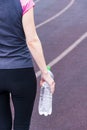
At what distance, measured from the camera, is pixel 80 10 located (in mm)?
16031

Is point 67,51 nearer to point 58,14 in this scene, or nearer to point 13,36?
point 58,14

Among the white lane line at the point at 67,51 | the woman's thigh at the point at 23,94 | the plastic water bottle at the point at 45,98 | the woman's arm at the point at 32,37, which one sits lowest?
the white lane line at the point at 67,51

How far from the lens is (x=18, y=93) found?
3.47 meters

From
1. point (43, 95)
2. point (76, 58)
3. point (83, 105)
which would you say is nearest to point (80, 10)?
point (76, 58)

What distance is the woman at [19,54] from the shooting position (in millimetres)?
3197

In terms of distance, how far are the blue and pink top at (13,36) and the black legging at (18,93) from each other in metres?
0.07

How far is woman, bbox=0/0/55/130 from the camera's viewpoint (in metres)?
3.20

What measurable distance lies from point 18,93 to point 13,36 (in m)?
0.49

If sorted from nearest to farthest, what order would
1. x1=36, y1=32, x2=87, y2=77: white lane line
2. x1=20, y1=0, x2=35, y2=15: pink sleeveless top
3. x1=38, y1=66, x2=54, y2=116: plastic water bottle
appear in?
x1=20, y1=0, x2=35, y2=15: pink sleeveless top
x1=38, y1=66, x2=54, y2=116: plastic water bottle
x1=36, y1=32, x2=87, y2=77: white lane line

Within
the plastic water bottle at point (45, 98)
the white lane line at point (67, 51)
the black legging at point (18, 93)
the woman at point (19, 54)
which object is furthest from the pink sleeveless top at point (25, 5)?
the white lane line at point (67, 51)

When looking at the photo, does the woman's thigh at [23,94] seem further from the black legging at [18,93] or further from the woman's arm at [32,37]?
the woman's arm at [32,37]

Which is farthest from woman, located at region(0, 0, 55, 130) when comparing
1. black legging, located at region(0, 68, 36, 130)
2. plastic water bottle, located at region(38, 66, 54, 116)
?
plastic water bottle, located at region(38, 66, 54, 116)

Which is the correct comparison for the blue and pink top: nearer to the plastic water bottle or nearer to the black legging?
the black legging

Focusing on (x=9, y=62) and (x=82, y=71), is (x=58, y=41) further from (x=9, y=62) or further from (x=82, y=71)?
(x=9, y=62)
